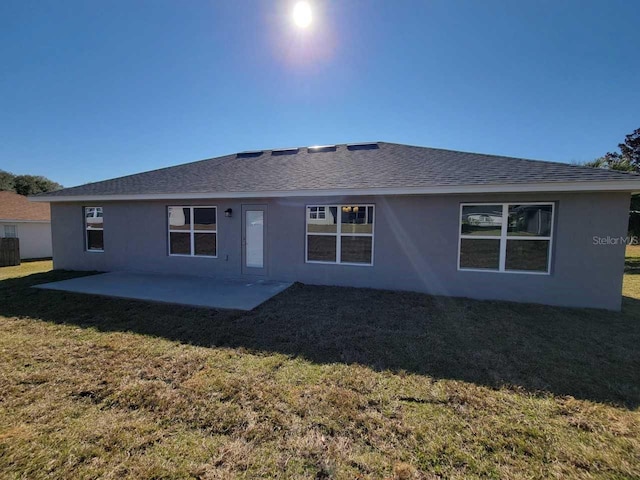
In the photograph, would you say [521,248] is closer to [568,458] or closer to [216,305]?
[568,458]

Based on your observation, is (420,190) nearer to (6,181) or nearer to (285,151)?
(285,151)

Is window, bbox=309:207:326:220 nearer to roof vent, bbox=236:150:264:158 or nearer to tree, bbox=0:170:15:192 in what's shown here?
roof vent, bbox=236:150:264:158

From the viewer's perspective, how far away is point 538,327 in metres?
4.99

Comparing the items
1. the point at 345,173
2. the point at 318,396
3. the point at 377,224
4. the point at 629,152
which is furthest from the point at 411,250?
the point at 629,152

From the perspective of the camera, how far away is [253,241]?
841 cm

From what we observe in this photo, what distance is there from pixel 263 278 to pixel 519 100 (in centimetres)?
1185

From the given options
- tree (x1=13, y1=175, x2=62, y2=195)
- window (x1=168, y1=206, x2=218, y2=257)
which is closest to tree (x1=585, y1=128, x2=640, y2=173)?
window (x1=168, y1=206, x2=218, y2=257)

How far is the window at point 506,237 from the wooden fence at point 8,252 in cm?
2040

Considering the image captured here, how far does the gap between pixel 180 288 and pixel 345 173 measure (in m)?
5.65

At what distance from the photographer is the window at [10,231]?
1590 centimetres

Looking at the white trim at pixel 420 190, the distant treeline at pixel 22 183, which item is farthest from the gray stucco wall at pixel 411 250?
the distant treeline at pixel 22 183

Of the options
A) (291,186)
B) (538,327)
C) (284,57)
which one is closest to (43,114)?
(284,57)

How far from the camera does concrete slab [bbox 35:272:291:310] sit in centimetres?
623

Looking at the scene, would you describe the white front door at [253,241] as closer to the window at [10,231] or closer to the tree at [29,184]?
the window at [10,231]
